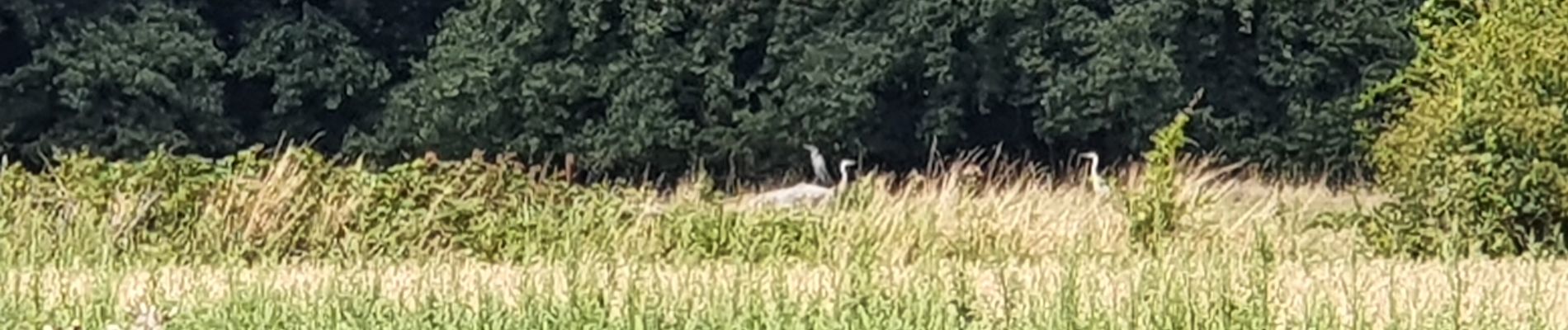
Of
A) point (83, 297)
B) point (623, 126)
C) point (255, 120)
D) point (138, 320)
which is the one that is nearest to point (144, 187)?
point (83, 297)

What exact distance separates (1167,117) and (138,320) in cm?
1745

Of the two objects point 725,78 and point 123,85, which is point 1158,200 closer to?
point 725,78

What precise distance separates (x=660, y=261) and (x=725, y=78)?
13457 millimetres

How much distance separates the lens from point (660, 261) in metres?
10.7

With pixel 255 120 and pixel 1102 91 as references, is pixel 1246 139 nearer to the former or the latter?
pixel 1102 91

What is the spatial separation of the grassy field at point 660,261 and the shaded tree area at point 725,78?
7145 millimetres

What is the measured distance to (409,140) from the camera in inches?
955

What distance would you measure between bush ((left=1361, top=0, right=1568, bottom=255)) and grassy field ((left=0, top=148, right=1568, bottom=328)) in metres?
0.49

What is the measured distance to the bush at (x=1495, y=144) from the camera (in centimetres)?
1248

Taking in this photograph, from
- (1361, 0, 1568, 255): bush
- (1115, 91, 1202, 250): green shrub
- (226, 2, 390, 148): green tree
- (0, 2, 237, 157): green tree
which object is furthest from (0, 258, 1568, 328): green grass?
(226, 2, 390, 148): green tree

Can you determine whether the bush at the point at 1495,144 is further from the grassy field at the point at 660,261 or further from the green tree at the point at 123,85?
the green tree at the point at 123,85

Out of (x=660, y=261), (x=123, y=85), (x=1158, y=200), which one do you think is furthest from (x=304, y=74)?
(x=660, y=261)

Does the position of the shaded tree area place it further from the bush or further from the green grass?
the green grass

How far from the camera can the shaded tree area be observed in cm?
2347
